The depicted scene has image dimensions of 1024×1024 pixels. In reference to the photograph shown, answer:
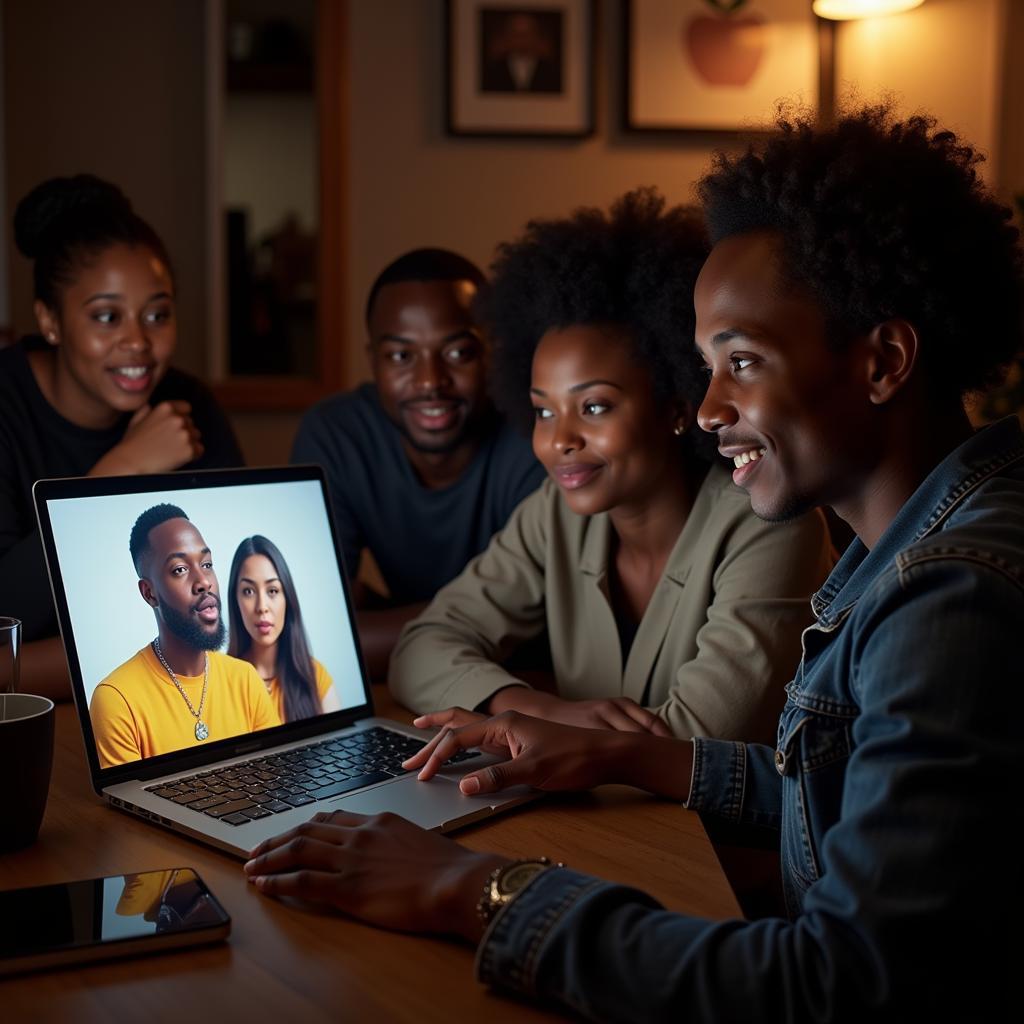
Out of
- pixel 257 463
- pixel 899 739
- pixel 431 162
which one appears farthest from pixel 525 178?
pixel 899 739

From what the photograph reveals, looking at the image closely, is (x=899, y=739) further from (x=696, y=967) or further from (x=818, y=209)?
(x=818, y=209)

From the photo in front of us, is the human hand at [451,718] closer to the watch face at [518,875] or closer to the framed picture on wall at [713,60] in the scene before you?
the watch face at [518,875]

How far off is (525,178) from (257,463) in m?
1.05

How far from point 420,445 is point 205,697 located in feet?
3.27

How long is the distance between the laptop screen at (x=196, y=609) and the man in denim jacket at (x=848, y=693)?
0.19 meters

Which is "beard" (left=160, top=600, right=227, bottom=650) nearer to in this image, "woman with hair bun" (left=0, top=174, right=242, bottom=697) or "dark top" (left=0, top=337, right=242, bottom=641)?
"dark top" (left=0, top=337, right=242, bottom=641)

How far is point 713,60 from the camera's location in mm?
3195

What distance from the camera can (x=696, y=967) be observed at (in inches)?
26.6

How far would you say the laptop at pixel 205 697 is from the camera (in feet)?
3.30

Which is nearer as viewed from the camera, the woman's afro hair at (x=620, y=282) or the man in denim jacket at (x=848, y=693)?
the man in denim jacket at (x=848, y=693)

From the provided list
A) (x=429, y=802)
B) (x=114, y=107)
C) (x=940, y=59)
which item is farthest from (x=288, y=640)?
(x=940, y=59)

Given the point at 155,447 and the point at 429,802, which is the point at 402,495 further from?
the point at 429,802

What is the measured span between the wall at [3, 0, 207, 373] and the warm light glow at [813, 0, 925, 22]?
161cm

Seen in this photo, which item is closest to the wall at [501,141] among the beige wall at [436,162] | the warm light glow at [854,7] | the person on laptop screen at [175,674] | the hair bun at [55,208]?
the beige wall at [436,162]
